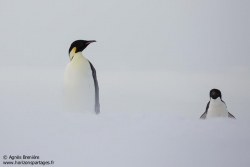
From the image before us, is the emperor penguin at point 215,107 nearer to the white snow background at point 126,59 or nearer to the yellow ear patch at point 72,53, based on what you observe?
the white snow background at point 126,59

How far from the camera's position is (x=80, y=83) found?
3152 mm

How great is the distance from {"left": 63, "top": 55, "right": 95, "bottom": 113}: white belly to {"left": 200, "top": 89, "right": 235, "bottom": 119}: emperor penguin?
696 mm

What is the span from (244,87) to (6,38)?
1.46 meters

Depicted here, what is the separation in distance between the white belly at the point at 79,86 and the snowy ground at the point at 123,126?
69mm

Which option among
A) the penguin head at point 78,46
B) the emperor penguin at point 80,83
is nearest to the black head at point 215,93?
Answer: the emperor penguin at point 80,83

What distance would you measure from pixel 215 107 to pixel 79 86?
33.2 inches

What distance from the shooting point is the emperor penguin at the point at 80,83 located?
121 inches

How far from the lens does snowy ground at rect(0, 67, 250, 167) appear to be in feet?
9.05

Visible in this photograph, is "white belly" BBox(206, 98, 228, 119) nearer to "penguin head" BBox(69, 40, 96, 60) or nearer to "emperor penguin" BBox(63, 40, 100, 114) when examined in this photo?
"emperor penguin" BBox(63, 40, 100, 114)

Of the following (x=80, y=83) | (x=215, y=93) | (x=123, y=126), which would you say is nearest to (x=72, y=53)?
(x=80, y=83)

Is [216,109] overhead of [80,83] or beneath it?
beneath

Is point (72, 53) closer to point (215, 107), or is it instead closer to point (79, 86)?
point (79, 86)

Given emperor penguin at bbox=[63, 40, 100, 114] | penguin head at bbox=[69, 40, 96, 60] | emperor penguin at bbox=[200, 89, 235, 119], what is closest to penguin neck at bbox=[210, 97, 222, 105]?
emperor penguin at bbox=[200, 89, 235, 119]

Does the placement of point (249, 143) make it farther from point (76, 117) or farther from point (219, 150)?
point (76, 117)
